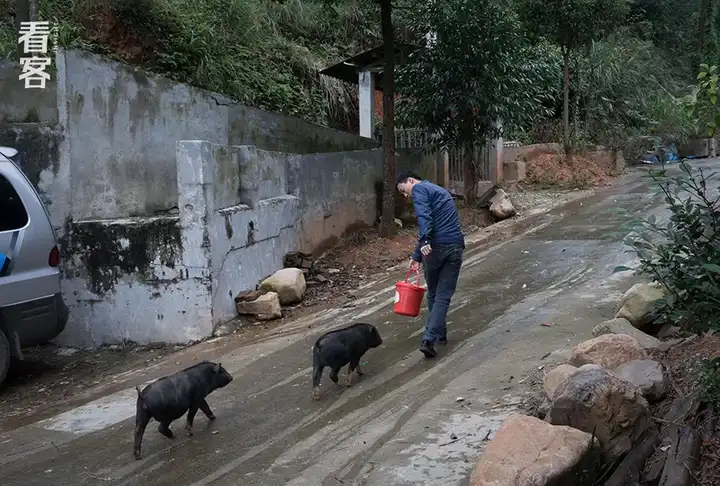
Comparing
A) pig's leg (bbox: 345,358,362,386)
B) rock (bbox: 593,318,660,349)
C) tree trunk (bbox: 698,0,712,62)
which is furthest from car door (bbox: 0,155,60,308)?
tree trunk (bbox: 698,0,712,62)

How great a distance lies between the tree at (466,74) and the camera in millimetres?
12062

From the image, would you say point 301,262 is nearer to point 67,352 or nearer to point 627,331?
point 67,352

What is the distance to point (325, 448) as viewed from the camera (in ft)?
14.5

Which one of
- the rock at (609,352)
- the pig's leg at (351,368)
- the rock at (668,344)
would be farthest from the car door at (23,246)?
the rock at (668,344)

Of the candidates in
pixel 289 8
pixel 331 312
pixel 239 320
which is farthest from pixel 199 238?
pixel 289 8

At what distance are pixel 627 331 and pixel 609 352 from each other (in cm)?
84

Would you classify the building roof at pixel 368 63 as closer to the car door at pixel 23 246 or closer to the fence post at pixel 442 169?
the fence post at pixel 442 169

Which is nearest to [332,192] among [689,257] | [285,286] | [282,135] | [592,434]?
[282,135]

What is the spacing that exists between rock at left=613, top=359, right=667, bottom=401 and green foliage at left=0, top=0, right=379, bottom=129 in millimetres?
8023

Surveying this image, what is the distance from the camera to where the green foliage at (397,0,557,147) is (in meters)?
12.1

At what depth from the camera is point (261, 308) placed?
305 inches

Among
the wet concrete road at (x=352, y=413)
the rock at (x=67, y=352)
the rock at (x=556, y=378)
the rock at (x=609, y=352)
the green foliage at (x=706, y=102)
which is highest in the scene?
the green foliage at (x=706, y=102)

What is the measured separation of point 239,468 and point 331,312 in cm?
373

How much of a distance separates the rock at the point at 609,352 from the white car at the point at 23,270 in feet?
15.3
